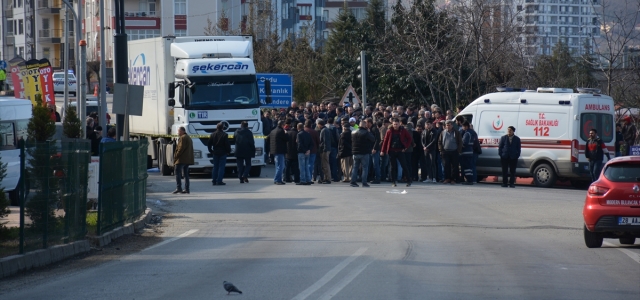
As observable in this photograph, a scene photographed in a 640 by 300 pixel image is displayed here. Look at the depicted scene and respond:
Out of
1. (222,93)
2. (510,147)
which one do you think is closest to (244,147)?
(222,93)

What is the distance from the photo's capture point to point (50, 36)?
79.5 meters

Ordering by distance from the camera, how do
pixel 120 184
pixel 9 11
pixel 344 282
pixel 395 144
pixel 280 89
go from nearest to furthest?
1. pixel 344 282
2. pixel 120 184
3. pixel 395 144
4. pixel 280 89
5. pixel 9 11

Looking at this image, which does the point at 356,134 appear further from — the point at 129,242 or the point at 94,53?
the point at 94,53

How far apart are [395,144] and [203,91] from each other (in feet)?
20.7

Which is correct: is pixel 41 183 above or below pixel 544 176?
above

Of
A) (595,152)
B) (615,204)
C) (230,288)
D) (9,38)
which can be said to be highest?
(9,38)

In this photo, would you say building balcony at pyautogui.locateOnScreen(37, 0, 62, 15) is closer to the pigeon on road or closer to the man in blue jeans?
the man in blue jeans

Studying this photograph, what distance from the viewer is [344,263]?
35.6 feet

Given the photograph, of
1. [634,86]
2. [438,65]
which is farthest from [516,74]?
[634,86]

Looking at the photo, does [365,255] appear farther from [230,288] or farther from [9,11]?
[9,11]

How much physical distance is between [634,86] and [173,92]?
16558 millimetres

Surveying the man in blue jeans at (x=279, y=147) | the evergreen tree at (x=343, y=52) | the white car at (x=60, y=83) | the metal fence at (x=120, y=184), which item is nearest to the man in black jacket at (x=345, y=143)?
the man in blue jeans at (x=279, y=147)

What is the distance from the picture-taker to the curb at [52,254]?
10.5m

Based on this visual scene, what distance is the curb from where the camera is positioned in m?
10.5
